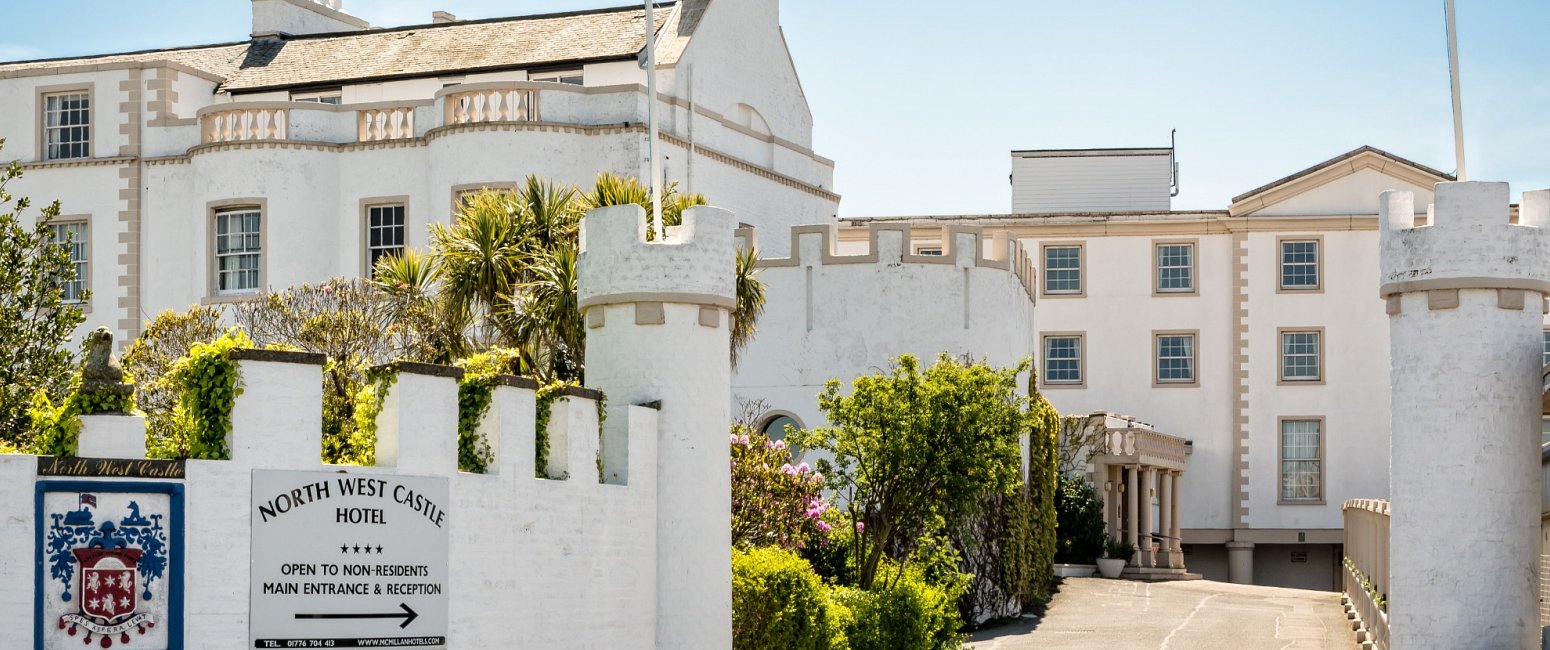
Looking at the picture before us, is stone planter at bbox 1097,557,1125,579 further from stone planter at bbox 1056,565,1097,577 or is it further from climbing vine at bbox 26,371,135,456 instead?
climbing vine at bbox 26,371,135,456

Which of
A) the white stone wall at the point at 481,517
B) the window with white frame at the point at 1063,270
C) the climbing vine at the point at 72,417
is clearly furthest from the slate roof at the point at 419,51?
the climbing vine at the point at 72,417

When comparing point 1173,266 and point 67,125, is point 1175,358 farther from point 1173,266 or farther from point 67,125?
point 67,125

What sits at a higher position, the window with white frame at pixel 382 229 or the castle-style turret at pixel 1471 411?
the window with white frame at pixel 382 229

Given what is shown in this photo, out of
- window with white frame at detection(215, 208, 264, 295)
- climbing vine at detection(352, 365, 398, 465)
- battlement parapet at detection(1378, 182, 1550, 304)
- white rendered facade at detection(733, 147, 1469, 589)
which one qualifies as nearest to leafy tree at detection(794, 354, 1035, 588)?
battlement parapet at detection(1378, 182, 1550, 304)

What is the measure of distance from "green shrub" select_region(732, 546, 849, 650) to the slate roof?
50.0ft

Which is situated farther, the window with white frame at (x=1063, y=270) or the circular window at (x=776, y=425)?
the window with white frame at (x=1063, y=270)

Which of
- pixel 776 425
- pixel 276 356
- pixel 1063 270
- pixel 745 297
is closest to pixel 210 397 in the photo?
pixel 276 356

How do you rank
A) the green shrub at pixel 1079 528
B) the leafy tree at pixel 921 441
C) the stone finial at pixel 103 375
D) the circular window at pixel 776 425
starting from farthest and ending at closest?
1. the green shrub at pixel 1079 528
2. the circular window at pixel 776 425
3. the leafy tree at pixel 921 441
4. the stone finial at pixel 103 375

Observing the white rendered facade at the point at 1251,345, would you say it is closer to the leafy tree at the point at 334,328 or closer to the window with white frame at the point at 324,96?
the window with white frame at the point at 324,96

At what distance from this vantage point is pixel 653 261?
64.2 ft

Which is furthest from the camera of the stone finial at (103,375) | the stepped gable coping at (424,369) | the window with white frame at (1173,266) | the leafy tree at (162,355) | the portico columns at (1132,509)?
the window with white frame at (1173,266)

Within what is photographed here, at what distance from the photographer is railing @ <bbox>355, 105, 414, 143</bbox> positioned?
1361 inches

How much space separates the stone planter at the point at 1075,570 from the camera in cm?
4144

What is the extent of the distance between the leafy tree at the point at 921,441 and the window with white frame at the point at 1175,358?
2513cm
